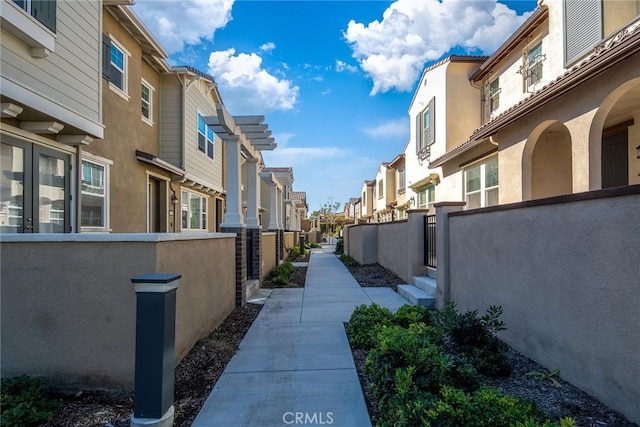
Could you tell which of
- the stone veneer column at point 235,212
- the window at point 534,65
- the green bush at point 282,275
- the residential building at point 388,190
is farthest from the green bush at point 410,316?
the residential building at point 388,190

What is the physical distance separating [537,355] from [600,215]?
1776mm

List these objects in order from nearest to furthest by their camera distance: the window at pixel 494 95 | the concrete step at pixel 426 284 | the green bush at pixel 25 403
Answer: the green bush at pixel 25 403 → the concrete step at pixel 426 284 → the window at pixel 494 95

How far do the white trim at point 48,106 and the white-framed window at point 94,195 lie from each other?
3.09ft

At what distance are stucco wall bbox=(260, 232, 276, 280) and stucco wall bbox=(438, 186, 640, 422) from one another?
6.74 m

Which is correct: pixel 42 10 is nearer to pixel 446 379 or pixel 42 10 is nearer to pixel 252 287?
pixel 252 287

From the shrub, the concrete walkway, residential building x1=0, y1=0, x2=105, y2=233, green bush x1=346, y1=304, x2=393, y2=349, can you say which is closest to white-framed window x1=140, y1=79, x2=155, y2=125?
residential building x1=0, y1=0, x2=105, y2=233

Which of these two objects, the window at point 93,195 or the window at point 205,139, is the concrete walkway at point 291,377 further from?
the window at point 205,139

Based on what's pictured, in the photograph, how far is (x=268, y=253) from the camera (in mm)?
11484

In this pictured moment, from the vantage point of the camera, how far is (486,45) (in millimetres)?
12797

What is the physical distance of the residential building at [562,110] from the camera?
517 centimetres

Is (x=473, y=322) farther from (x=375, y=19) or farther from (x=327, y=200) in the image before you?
(x=327, y=200)

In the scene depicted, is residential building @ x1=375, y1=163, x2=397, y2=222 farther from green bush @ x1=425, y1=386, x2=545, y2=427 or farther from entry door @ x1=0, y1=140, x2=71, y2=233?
green bush @ x1=425, y1=386, x2=545, y2=427

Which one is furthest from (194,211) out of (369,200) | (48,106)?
(369,200)

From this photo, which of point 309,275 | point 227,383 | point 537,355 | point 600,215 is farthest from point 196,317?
point 309,275
